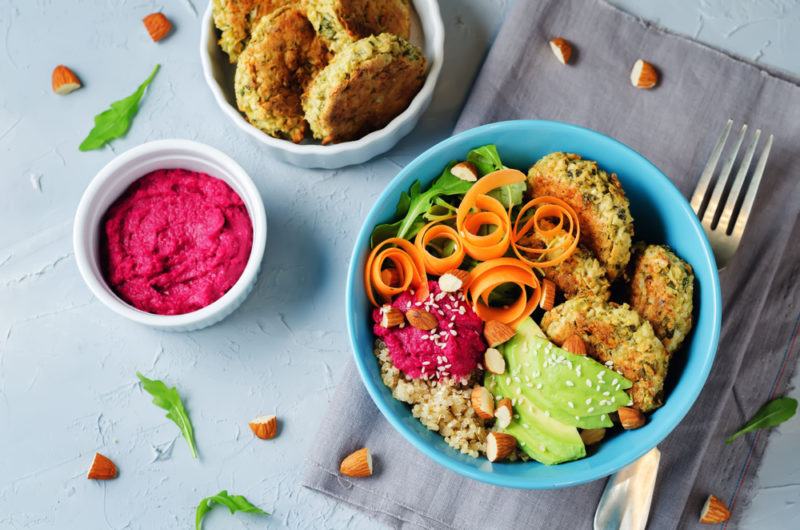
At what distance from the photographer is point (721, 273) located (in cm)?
242

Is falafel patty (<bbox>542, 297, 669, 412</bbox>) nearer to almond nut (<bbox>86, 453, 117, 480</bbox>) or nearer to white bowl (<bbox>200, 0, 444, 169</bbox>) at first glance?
white bowl (<bbox>200, 0, 444, 169</bbox>)

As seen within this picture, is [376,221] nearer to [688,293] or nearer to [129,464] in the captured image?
[688,293]

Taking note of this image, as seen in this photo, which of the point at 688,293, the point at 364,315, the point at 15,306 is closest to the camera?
the point at 688,293

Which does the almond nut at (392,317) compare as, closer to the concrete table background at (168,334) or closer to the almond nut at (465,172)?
the almond nut at (465,172)

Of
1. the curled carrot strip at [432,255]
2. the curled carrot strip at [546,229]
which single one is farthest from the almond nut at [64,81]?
the curled carrot strip at [546,229]

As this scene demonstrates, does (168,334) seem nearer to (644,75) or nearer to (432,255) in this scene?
(432,255)

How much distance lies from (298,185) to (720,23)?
147cm

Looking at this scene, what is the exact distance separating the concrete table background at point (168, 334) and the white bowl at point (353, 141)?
0.39 ft

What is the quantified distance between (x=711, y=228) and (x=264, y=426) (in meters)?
1.49

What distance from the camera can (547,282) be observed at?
2.01 m

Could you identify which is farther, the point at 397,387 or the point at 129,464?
the point at 129,464

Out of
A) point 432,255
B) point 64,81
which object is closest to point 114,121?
point 64,81

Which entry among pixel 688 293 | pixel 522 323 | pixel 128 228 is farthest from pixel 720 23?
pixel 128 228

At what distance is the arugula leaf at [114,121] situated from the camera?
258 cm
